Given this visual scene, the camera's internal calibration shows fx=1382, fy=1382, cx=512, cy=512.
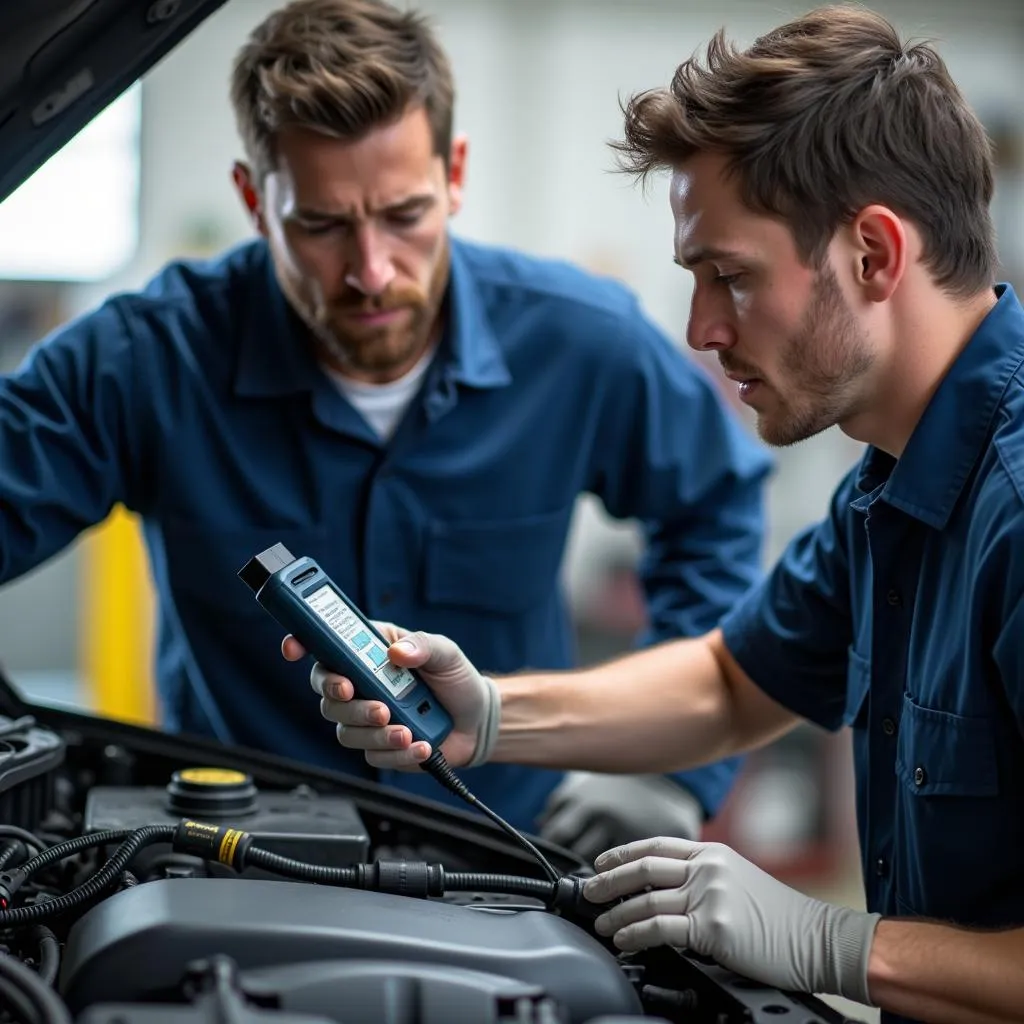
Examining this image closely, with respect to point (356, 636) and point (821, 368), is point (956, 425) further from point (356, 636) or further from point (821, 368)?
point (356, 636)

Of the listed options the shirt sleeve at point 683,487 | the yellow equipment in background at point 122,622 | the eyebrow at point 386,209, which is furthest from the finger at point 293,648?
the yellow equipment in background at point 122,622

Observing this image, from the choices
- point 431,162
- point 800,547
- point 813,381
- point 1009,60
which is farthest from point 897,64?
point 1009,60

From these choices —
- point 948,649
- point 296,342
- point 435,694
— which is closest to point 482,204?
point 296,342

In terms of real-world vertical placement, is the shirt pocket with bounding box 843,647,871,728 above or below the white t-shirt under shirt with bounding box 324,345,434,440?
below

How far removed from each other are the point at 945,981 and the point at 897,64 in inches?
28.6

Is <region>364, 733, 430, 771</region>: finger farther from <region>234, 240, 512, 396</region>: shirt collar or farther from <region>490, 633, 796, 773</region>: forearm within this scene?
<region>234, 240, 512, 396</region>: shirt collar

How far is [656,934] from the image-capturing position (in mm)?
1015

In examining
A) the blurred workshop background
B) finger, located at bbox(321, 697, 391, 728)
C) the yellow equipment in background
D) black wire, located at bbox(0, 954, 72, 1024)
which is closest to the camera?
black wire, located at bbox(0, 954, 72, 1024)

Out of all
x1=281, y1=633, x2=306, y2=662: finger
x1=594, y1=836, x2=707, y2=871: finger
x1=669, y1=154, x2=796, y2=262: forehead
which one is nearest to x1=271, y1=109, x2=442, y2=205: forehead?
x1=669, y1=154, x2=796, y2=262: forehead

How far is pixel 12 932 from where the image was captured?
100cm

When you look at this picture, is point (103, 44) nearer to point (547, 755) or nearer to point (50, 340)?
point (50, 340)

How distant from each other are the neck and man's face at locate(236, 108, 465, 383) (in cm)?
64

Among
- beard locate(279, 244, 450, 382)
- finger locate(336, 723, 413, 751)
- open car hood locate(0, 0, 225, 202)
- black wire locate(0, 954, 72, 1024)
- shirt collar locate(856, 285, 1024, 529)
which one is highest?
open car hood locate(0, 0, 225, 202)

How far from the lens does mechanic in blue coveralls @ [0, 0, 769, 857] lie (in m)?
1.61
